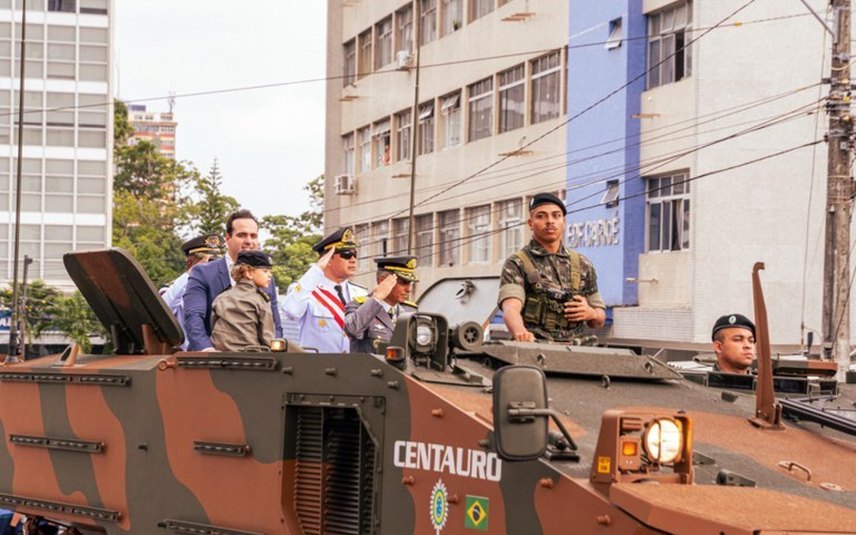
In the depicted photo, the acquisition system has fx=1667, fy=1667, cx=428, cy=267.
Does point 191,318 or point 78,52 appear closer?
point 191,318

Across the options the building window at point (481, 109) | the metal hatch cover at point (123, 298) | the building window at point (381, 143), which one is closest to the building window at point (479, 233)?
the building window at point (481, 109)

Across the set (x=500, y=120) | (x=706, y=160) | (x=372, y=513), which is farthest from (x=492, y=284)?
(x=500, y=120)

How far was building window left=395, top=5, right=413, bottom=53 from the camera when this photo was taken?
4494 cm

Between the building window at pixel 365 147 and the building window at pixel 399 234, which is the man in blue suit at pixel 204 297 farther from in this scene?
the building window at pixel 365 147

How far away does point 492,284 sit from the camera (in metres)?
9.89

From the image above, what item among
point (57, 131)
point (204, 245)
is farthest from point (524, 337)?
point (57, 131)

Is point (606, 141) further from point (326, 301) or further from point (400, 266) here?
point (400, 266)

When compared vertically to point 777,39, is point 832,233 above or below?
below

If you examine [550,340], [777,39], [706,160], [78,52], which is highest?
[78,52]

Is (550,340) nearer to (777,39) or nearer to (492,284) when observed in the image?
(492,284)

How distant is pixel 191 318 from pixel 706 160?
68.6ft

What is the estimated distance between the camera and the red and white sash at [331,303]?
33.1 feet

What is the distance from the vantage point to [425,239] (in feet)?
141

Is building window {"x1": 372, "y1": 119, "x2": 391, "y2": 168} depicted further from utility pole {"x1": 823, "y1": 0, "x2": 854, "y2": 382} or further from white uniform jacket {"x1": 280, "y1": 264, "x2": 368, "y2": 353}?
white uniform jacket {"x1": 280, "y1": 264, "x2": 368, "y2": 353}
